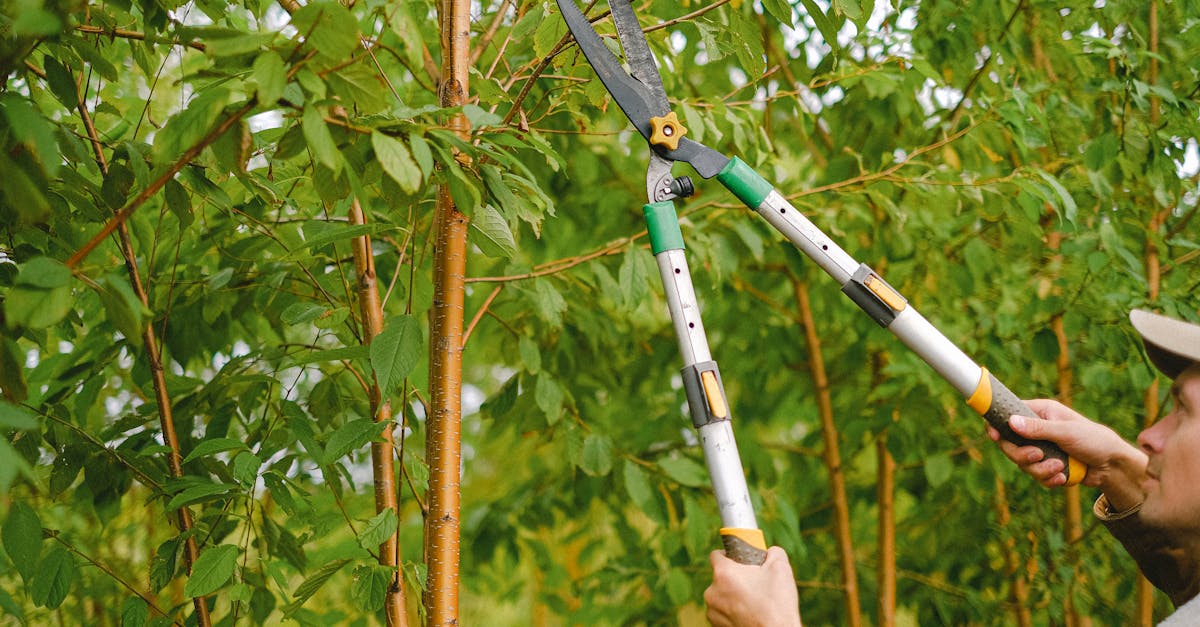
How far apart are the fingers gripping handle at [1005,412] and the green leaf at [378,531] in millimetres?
891

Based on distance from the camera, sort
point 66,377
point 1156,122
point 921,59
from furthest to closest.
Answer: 1. point 1156,122
2. point 921,59
3. point 66,377

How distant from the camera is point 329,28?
951 millimetres

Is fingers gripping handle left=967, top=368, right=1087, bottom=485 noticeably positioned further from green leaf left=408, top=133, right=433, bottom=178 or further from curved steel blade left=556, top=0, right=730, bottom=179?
green leaf left=408, top=133, right=433, bottom=178

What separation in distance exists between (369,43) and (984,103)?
1549 mm

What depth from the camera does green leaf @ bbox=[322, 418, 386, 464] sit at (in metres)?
1.36

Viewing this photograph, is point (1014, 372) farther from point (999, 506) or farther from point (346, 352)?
point (346, 352)

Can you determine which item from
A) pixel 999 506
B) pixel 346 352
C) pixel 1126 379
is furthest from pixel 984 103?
pixel 346 352

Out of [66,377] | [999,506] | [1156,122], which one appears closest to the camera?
[66,377]

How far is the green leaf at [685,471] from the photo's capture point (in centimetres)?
214

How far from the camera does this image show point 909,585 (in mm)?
3303

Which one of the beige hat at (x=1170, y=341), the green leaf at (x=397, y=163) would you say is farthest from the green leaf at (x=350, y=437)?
the beige hat at (x=1170, y=341)

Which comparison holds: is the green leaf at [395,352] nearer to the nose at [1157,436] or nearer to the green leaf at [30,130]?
the green leaf at [30,130]

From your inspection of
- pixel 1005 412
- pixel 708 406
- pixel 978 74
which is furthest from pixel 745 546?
pixel 978 74

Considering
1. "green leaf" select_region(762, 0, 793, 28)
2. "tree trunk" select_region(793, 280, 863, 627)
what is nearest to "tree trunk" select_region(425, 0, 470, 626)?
"green leaf" select_region(762, 0, 793, 28)
